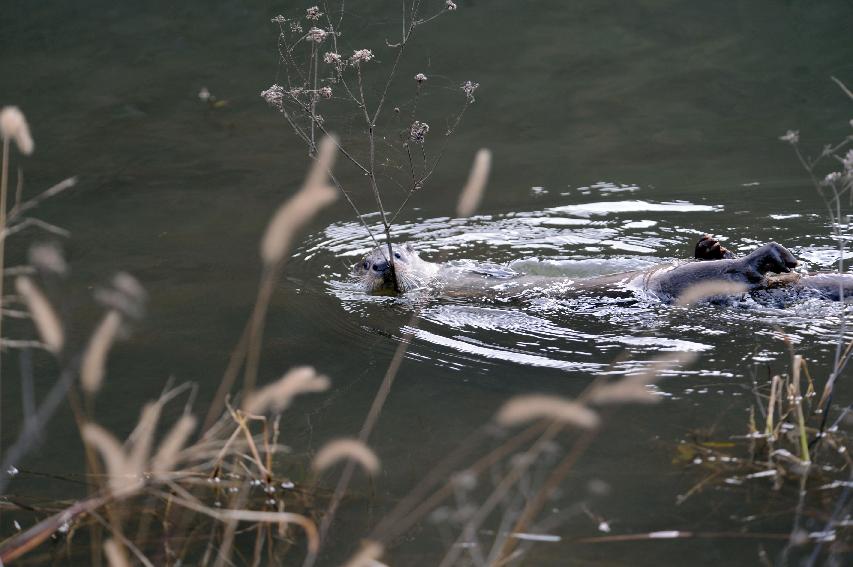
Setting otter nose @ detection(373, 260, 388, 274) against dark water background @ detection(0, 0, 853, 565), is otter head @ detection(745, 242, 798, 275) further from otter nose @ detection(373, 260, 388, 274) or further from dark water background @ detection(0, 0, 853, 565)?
otter nose @ detection(373, 260, 388, 274)

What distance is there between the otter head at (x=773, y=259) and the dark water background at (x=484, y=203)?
253 millimetres

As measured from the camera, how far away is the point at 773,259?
198 inches

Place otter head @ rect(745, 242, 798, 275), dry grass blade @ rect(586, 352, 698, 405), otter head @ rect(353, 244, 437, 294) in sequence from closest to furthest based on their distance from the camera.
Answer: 1. dry grass blade @ rect(586, 352, 698, 405)
2. otter head @ rect(745, 242, 798, 275)
3. otter head @ rect(353, 244, 437, 294)

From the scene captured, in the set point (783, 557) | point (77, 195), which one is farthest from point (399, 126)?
point (783, 557)

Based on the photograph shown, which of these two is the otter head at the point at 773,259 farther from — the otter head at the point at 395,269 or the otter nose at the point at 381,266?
the otter nose at the point at 381,266

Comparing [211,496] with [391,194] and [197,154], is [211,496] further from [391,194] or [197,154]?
[197,154]

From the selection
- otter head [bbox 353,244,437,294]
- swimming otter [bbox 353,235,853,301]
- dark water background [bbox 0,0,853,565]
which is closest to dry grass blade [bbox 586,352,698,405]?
dark water background [bbox 0,0,853,565]

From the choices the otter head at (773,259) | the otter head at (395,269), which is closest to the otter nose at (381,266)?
the otter head at (395,269)

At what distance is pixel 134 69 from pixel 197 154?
8.76 ft

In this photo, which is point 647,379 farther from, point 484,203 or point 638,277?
point 484,203

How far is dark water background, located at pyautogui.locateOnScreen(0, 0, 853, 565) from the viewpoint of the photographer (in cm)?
424

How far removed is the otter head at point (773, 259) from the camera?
5.02 meters

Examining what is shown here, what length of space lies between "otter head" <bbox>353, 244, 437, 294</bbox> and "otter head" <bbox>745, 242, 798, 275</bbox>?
1.88 m

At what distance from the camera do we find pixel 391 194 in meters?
7.78
